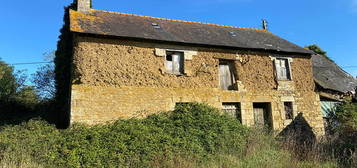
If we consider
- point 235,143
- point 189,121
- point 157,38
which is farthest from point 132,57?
point 235,143

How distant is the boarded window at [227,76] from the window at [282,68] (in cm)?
245

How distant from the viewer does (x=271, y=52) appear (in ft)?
42.6

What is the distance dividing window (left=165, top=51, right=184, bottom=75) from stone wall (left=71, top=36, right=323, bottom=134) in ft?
0.85

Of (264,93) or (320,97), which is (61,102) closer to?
(264,93)

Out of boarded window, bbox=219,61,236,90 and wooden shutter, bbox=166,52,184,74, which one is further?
boarded window, bbox=219,61,236,90

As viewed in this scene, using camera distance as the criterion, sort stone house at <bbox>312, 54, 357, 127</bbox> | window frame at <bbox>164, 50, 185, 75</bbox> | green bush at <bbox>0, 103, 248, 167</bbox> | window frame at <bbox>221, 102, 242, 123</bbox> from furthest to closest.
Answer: stone house at <bbox>312, 54, 357, 127</bbox> < window frame at <bbox>221, 102, 242, 123</bbox> < window frame at <bbox>164, 50, 185, 75</bbox> < green bush at <bbox>0, 103, 248, 167</bbox>

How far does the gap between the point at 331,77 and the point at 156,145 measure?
537 inches

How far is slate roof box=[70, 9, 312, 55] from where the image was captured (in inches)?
425

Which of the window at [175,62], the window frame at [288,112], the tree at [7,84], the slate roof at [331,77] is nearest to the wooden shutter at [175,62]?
the window at [175,62]

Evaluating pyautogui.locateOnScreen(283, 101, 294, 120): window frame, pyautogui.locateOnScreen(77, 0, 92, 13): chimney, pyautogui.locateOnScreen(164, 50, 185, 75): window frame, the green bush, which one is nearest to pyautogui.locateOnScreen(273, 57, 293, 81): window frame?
pyautogui.locateOnScreen(283, 101, 294, 120): window frame

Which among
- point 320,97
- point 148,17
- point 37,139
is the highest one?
point 148,17

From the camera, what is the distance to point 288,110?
1273 cm

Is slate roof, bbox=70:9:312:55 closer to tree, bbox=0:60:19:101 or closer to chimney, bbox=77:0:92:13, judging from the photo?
chimney, bbox=77:0:92:13

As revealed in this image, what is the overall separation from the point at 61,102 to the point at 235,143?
7.92 metres
